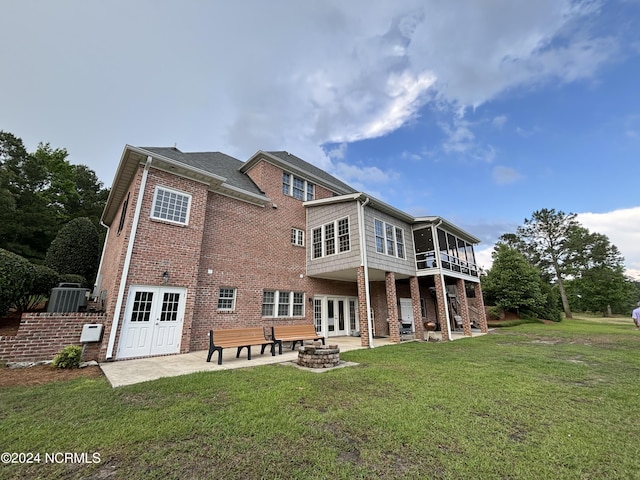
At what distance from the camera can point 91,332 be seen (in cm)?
707

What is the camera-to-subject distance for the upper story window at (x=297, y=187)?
13734 millimetres

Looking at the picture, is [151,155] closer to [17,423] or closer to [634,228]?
[17,423]

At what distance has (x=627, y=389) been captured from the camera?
4.77m

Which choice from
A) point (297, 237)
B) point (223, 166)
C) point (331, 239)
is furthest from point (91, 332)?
point (331, 239)

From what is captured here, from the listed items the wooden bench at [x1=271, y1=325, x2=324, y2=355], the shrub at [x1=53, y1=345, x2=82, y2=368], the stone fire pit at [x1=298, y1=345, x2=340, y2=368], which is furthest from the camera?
the wooden bench at [x1=271, y1=325, x2=324, y2=355]

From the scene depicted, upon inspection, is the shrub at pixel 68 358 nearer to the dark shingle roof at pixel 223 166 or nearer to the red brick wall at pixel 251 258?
the red brick wall at pixel 251 258

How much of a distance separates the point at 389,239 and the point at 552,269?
117 feet

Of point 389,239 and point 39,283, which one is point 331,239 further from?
point 39,283

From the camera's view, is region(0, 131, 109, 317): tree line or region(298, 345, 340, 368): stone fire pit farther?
region(0, 131, 109, 317): tree line

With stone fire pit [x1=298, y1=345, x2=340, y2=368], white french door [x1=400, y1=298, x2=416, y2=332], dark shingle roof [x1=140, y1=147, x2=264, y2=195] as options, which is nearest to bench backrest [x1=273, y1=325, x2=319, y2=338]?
stone fire pit [x1=298, y1=345, x2=340, y2=368]

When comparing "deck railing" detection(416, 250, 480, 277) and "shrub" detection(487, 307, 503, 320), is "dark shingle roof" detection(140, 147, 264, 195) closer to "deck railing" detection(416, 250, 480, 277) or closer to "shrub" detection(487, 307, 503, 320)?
"deck railing" detection(416, 250, 480, 277)

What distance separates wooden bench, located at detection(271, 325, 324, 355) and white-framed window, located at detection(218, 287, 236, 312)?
93.3 inches

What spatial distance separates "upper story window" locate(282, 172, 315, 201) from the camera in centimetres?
1373

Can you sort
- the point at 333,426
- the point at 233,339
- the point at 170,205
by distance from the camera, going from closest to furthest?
the point at 333,426, the point at 233,339, the point at 170,205
